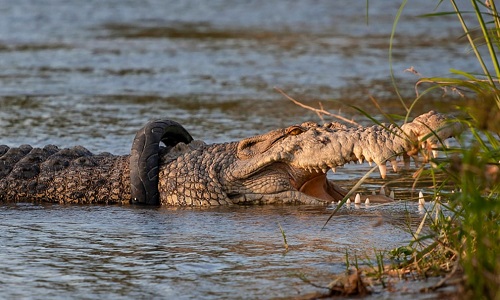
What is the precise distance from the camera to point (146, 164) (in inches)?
255

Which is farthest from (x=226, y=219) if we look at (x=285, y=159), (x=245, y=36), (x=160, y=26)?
(x=160, y=26)

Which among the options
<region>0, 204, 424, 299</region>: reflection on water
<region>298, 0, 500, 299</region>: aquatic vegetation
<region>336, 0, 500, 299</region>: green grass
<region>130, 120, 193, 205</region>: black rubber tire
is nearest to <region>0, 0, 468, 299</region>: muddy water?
<region>0, 204, 424, 299</region>: reflection on water

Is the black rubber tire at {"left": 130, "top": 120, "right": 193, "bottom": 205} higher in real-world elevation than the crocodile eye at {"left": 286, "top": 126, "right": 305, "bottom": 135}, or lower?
lower

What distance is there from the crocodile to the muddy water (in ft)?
0.70

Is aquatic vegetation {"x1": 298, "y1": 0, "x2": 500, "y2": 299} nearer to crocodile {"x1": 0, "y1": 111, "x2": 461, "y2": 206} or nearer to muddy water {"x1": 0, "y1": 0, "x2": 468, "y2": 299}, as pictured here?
muddy water {"x1": 0, "y1": 0, "x2": 468, "y2": 299}

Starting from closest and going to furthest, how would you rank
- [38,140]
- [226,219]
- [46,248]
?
[46,248]
[226,219]
[38,140]

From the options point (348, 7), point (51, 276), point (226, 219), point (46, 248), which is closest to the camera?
point (51, 276)

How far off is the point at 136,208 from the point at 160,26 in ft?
39.6

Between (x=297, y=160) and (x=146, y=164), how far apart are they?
1021 millimetres

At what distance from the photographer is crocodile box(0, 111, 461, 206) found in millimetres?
6309

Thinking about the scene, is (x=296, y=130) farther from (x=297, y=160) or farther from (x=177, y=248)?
(x=177, y=248)

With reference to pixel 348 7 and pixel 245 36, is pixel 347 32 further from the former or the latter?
pixel 348 7

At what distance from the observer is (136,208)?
6410mm

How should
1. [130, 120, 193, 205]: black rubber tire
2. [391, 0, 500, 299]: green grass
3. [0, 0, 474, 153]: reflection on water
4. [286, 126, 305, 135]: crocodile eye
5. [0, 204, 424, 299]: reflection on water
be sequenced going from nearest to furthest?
[391, 0, 500, 299]: green grass
[0, 204, 424, 299]: reflection on water
[286, 126, 305, 135]: crocodile eye
[130, 120, 193, 205]: black rubber tire
[0, 0, 474, 153]: reflection on water
